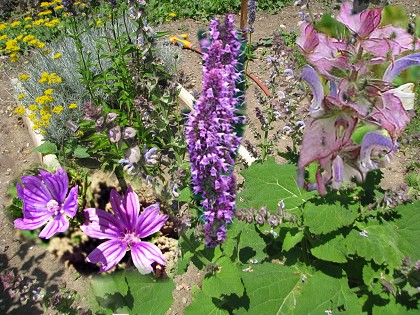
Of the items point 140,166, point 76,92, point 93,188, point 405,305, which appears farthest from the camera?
point 76,92

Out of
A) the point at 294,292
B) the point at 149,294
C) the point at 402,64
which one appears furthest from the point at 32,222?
the point at 402,64

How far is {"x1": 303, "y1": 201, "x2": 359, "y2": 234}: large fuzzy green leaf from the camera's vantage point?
1.33 m

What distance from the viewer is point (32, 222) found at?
1.40 metres

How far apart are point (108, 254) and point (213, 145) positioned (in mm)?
569

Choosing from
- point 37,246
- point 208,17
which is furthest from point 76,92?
point 208,17

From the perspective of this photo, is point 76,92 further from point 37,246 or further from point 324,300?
point 324,300

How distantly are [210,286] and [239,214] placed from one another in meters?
0.31

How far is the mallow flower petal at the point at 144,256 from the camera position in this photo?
4.78 ft

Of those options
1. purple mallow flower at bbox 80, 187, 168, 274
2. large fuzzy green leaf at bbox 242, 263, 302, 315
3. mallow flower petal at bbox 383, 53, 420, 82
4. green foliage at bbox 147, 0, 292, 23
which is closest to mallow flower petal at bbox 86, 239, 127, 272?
purple mallow flower at bbox 80, 187, 168, 274

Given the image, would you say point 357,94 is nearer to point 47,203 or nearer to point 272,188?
point 272,188

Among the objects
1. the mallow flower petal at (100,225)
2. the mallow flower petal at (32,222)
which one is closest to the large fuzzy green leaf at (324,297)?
the mallow flower petal at (100,225)

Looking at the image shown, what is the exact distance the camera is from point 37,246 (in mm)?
2730

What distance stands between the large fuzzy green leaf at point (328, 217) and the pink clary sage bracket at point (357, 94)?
0.27 metres

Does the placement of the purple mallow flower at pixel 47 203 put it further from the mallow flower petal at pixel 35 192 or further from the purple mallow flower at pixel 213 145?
the purple mallow flower at pixel 213 145
